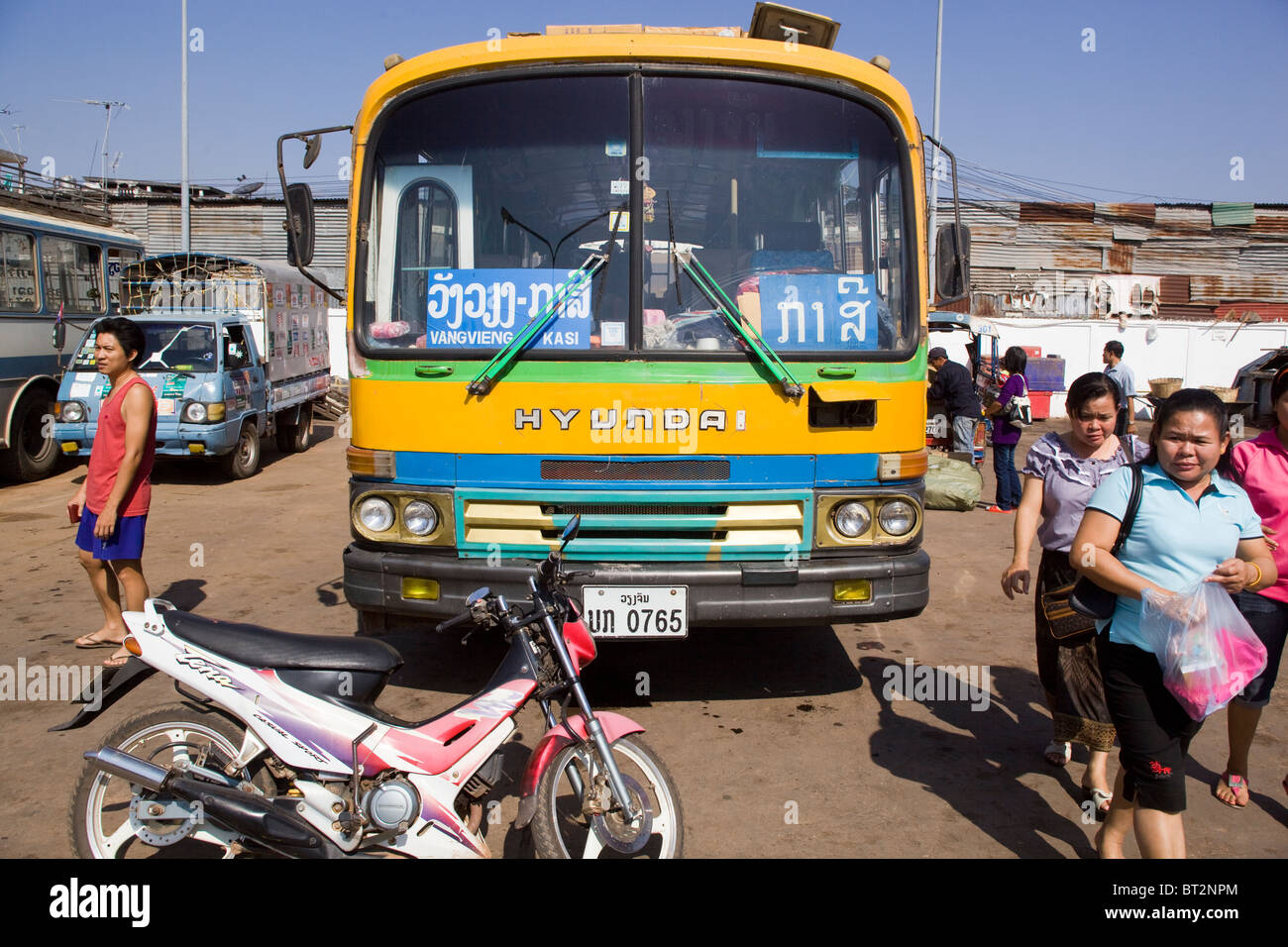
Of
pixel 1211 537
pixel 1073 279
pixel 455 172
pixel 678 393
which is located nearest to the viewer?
pixel 1211 537

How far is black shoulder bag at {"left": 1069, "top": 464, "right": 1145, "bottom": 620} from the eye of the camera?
2.90 metres

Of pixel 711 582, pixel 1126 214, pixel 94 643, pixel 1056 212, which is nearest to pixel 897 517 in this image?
pixel 711 582

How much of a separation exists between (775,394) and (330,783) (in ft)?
7.65

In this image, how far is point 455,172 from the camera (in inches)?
174

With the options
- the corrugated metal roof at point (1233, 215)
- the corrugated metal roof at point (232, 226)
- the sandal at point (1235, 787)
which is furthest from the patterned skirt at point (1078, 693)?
the corrugated metal roof at point (1233, 215)

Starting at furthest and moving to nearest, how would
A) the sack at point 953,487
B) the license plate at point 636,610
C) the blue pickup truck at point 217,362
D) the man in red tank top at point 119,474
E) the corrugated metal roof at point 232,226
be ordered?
the corrugated metal roof at point 232,226 → the blue pickup truck at point 217,362 → the sack at point 953,487 → the man in red tank top at point 119,474 → the license plate at point 636,610

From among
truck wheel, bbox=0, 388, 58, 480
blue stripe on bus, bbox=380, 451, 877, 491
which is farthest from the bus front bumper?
truck wheel, bbox=0, 388, 58, 480

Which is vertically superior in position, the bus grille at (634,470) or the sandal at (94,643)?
the bus grille at (634,470)

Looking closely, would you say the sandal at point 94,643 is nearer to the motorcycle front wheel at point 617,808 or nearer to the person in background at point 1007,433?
the motorcycle front wheel at point 617,808

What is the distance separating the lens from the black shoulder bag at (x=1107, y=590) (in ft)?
9.52

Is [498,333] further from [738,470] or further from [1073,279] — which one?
[1073,279]

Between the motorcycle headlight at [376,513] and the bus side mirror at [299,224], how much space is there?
1256 millimetres

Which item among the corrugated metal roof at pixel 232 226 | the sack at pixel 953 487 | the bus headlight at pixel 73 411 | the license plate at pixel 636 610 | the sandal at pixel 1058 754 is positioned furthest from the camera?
the corrugated metal roof at pixel 232 226

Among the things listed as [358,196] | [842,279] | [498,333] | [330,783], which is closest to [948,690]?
[842,279]
